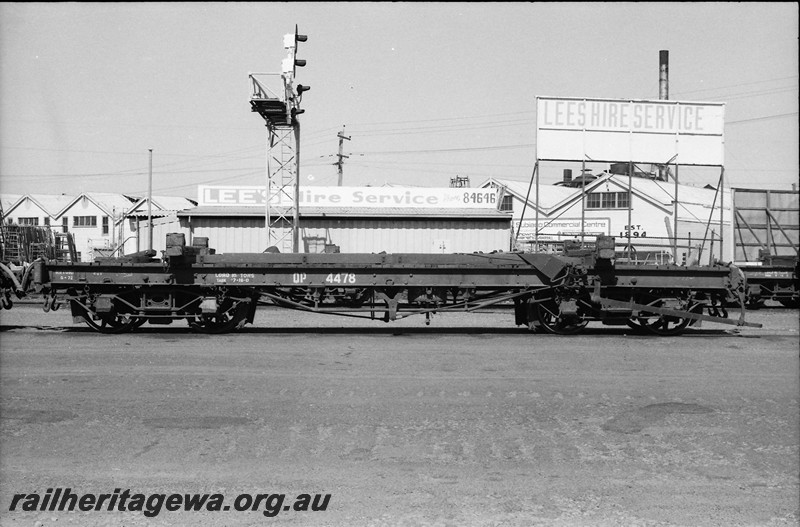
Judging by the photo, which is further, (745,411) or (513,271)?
(513,271)

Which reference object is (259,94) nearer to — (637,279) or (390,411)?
(637,279)

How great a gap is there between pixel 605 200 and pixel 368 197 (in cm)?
2113

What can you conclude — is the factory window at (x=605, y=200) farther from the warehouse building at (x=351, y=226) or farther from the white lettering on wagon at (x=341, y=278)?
the white lettering on wagon at (x=341, y=278)

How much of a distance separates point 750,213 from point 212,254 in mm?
20188

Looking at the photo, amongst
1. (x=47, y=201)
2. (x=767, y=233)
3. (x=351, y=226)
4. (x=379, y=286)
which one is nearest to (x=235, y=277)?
(x=379, y=286)

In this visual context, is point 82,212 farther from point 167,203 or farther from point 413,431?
point 413,431

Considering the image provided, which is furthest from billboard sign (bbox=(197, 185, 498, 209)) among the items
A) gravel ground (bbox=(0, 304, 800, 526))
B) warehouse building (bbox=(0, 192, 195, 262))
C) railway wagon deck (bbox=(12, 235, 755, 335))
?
warehouse building (bbox=(0, 192, 195, 262))

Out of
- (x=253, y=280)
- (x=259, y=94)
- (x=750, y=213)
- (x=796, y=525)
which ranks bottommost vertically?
(x=796, y=525)

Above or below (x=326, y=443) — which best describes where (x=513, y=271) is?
above

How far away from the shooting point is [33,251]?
2702 cm

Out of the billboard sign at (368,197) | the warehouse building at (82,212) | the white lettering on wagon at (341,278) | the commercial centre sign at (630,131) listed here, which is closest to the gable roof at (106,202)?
the warehouse building at (82,212)

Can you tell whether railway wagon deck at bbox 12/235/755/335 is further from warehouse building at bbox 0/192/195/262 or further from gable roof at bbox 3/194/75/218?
gable roof at bbox 3/194/75/218

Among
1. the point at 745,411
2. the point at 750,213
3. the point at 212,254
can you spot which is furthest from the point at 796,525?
the point at 750,213

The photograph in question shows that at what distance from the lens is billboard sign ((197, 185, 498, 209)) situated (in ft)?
109
